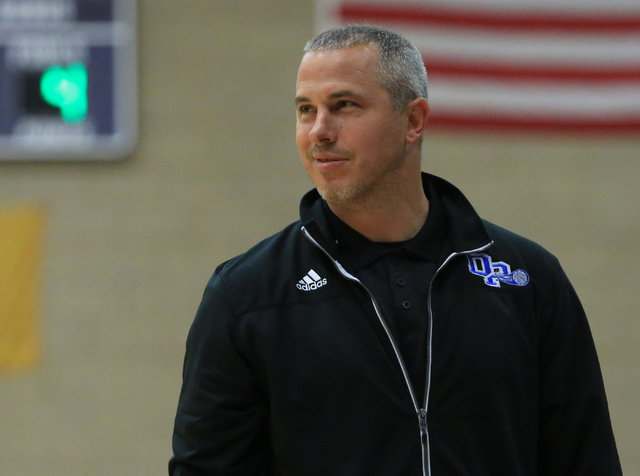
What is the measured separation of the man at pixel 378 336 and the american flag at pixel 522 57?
2.75m

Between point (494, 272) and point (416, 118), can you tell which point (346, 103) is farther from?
point (494, 272)

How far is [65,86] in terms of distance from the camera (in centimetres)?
498

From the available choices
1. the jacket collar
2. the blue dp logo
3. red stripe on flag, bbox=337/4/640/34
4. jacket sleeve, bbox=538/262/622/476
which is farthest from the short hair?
red stripe on flag, bbox=337/4/640/34

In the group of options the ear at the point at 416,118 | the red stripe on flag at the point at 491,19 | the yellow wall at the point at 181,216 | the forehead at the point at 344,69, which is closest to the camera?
the forehead at the point at 344,69

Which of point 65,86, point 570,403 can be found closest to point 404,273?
point 570,403

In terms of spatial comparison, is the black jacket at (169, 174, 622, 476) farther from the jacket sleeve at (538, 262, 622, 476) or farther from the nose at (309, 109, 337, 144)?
the nose at (309, 109, 337, 144)

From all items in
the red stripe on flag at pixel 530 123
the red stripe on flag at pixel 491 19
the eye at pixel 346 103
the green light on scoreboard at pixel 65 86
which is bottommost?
the eye at pixel 346 103

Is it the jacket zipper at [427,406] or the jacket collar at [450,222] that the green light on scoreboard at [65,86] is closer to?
the jacket collar at [450,222]

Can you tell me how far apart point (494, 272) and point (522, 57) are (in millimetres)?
3044

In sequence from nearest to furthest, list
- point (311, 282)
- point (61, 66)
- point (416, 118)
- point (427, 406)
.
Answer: point (427, 406), point (311, 282), point (416, 118), point (61, 66)

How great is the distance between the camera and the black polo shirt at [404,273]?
84.1 inches

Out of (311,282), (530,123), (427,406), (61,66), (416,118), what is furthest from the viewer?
(530,123)

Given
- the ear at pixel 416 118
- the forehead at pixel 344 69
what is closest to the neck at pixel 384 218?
the ear at pixel 416 118

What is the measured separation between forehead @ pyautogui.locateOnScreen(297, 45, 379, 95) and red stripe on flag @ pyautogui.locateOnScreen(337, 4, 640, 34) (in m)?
2.85
